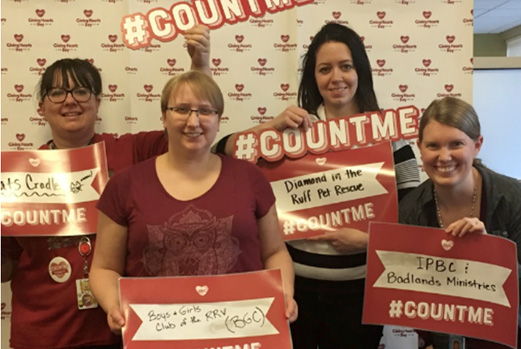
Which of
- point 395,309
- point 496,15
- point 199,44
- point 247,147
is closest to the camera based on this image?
point 395,309

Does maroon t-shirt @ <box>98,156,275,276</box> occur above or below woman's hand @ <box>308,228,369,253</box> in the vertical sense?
above

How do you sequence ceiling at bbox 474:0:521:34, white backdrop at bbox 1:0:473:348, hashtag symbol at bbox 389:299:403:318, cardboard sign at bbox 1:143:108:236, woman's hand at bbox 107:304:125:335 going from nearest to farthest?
woman's hand at bbox 107:304:125:335
hashtag symbol at bbox 389:299:403:318
cardboard sign at bbox 1:143:108:236
white backdrop at bbox 1:0:473:348
ceiling at bbox 474:0:521:34

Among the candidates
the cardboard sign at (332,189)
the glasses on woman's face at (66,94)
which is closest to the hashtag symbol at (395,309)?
the cardboard sign at (332,189)

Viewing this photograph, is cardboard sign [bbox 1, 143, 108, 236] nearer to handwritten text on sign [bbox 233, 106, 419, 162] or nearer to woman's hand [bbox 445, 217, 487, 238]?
handwritten text on sign [bbox 233, 106, 419, 162]

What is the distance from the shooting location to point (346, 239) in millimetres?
1778

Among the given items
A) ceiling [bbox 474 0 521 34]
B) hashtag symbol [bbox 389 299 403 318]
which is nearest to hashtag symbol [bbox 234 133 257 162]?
hashtag symbol [bbox 389 299 403 318]

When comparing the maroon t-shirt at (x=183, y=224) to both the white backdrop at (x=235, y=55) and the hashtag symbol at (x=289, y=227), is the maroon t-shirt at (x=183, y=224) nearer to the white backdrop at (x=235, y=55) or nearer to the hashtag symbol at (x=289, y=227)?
the hashtag symbol at (x=289, y=227)

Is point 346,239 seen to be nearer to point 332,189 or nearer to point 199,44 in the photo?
point 332,189

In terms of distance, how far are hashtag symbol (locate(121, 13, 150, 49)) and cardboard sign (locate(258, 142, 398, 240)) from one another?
64 centimetres

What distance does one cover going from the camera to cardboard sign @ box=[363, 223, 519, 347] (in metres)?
1.51

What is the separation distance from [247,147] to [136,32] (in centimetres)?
58

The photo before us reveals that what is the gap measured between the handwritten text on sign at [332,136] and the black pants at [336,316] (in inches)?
19.6

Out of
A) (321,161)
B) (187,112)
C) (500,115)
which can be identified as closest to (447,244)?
(321,161)

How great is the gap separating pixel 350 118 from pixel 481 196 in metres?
0.53
